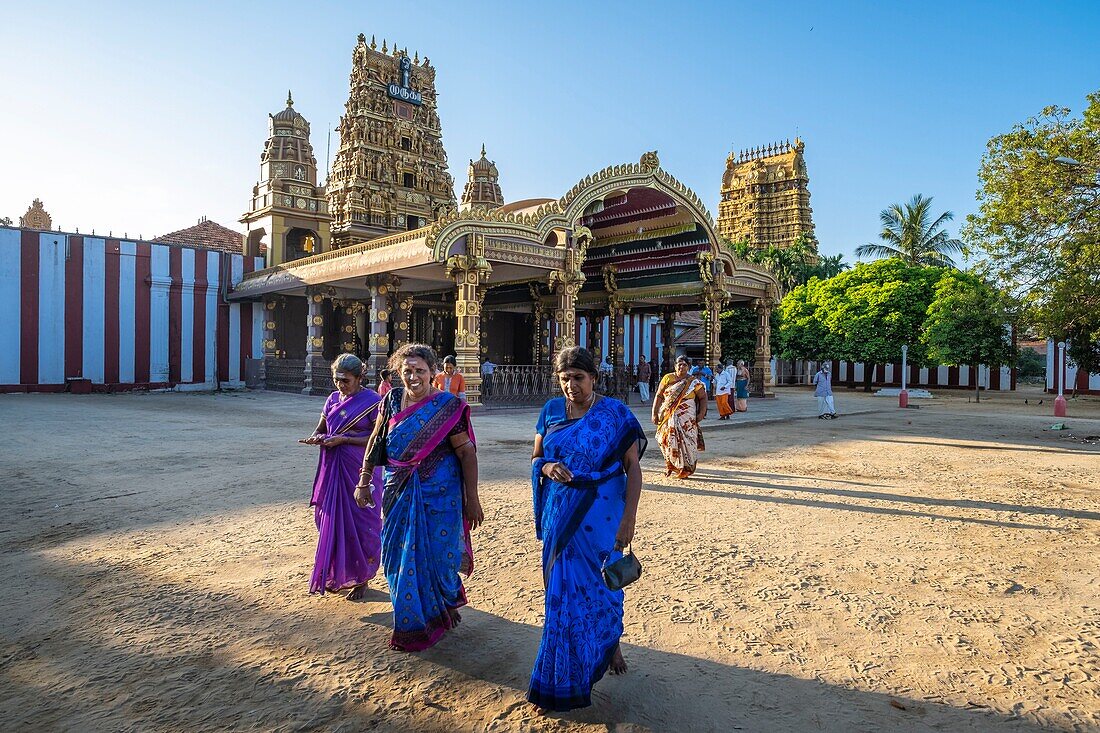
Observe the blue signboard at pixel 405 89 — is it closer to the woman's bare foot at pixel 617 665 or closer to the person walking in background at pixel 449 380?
the person walking in background at pixel 449 380

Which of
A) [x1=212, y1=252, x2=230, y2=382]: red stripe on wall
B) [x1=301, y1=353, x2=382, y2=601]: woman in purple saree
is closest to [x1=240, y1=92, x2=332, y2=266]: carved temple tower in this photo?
[x1=212, y1=252, x2=230, y2=382]: red stripe on wall

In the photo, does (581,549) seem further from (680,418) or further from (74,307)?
(74,307)

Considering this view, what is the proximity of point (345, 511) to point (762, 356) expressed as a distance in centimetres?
1959

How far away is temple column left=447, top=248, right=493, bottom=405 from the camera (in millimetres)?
13594

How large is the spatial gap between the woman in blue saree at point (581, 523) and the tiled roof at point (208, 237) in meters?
25.1

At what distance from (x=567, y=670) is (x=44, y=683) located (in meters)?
2.06

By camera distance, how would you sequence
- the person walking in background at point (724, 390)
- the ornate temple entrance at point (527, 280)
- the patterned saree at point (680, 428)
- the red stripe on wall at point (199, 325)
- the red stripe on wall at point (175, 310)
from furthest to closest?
the red stripe on wall at point (199, 325), the red stripe on wall at point (175, 310), the ornate temple entrance at point (527, 280), the person walking in background at point (724, 390), the patterned saree at point (680, 428)

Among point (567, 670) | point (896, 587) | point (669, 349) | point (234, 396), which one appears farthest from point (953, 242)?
point (567, 670)

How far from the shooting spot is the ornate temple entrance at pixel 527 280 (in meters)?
14.0

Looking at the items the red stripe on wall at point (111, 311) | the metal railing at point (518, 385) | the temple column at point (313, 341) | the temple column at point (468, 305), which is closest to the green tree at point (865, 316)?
the metal railing at point (518, 385)

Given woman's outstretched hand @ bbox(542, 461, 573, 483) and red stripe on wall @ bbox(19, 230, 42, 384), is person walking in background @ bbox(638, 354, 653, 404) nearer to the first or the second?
woman's outstretched hand @ bbox(542, 461, 573, 483)

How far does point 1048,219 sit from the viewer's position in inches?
477

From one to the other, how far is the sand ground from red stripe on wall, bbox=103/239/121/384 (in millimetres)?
14518


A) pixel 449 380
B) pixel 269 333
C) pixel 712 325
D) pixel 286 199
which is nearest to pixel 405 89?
pixel 286 199
